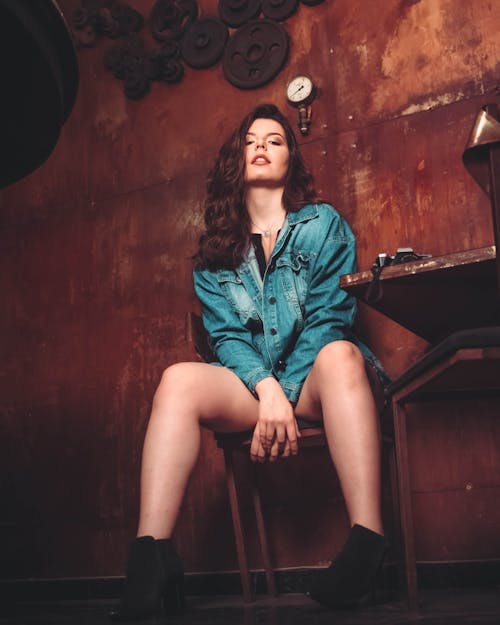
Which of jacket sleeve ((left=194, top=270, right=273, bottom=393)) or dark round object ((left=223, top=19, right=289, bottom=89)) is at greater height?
dark round object ((left=223, top=19, right=289, bottom=89))

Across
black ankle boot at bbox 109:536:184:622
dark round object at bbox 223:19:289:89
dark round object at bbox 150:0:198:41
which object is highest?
dark round object at bbox 150:0:198:41

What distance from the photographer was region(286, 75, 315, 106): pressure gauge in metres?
2.76

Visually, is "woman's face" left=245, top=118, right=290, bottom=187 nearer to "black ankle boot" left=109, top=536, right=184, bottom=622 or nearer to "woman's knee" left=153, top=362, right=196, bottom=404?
"woman's knee" left=153, top=362, right=196, bottom=404

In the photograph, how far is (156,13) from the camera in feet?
10.5

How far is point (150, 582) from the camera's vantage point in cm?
155

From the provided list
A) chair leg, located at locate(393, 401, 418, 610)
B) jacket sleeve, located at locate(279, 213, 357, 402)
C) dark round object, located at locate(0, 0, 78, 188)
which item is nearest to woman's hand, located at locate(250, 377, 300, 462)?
jacket sleeve, located at locate(279, 213, 357, 402)

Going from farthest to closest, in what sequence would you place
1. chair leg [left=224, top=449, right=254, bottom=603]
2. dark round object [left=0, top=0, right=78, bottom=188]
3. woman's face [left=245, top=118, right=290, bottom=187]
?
woman's face [left=245, top=118, right=290, bottom=187]
chair leg [left=224, top=449, right=254, bottom=603]
dark round object [left=0, top=0, right=78, bottom=188]

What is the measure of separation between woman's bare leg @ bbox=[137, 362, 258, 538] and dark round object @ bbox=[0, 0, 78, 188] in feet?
3.58

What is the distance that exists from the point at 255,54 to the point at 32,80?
7.82 feet

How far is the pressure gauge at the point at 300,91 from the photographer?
276 centimetres

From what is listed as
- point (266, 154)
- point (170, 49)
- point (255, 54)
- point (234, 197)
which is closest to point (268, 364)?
point (234, 197)

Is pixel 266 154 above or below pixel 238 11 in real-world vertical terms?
below

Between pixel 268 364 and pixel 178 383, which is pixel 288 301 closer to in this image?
pixel 268 364

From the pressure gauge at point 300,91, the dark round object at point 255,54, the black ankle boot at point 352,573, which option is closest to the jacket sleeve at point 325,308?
the black ankle boot at point 352,573
